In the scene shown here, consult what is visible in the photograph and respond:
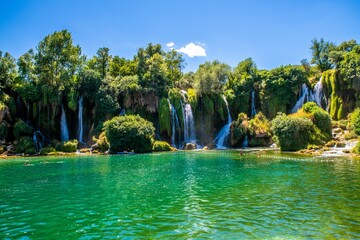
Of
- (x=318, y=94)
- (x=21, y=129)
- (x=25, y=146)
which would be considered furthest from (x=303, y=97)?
(x=21, y=129)

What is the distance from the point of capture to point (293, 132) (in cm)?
4788

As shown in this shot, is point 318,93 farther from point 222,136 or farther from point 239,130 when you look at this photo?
point 222,136

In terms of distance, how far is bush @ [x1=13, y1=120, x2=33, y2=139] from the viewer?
56.6 metres

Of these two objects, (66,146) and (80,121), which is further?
(80,121)

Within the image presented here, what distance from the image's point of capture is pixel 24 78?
66188mm

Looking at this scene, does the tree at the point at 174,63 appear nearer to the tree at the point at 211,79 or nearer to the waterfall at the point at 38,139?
the tree at the point at 211,79

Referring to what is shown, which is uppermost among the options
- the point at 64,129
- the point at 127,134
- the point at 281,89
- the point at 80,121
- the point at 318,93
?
the point at 281,89

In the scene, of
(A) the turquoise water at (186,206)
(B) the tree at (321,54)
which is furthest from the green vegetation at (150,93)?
(A) the turquoise water at (186,206)

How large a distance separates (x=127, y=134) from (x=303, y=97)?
39.7m

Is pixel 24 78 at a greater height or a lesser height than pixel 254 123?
greater

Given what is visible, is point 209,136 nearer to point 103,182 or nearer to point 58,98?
point 58,98

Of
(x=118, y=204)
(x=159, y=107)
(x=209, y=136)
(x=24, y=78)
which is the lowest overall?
(x=118, y=204)

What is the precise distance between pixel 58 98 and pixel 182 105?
2592 cm

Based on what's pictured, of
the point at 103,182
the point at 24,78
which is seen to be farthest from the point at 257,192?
the point at 24,78
